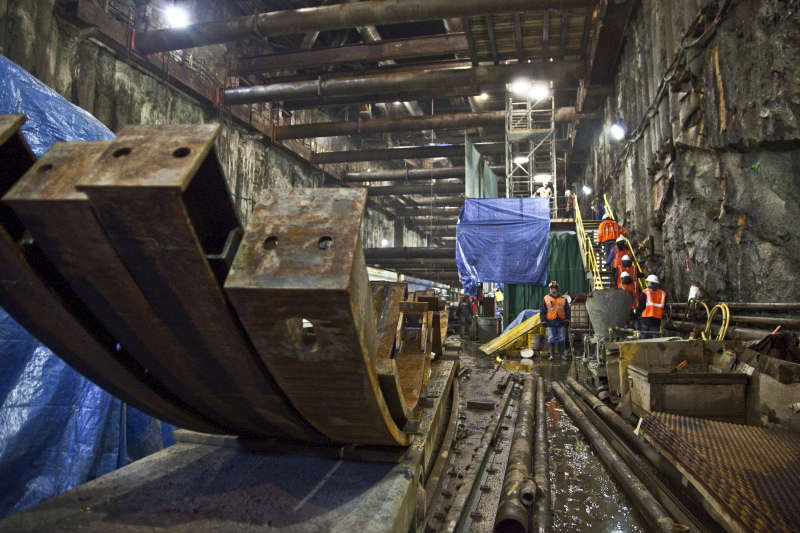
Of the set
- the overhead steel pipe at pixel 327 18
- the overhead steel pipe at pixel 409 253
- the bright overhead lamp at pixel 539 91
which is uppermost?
the bright overhead lamp at pixel 539 91

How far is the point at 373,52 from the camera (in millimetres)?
13086

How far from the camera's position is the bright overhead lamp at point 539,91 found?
48.9 feet

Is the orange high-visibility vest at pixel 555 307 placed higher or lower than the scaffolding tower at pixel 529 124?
lower

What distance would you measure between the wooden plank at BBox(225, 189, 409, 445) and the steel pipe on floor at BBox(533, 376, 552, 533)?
6.50 ft

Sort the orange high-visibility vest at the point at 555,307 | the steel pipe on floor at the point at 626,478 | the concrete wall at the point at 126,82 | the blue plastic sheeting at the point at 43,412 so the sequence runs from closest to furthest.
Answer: the blue plastic sheeting at the point at 43,412 → the steel pipe on floor at the point at 626,478 → the concrete wall at the point at 126,82 → the orange high-visibility vest at the point at 555,307

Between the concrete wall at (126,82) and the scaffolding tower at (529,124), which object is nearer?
the concrete wall at (126,82)

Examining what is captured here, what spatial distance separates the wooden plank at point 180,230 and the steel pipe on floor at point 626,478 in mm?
2718

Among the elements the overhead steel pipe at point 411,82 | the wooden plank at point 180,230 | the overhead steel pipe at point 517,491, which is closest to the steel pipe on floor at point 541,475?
the overhead steel pipe at point 517,491

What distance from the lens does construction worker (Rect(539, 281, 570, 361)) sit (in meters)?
10.8

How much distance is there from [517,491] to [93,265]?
2.83m

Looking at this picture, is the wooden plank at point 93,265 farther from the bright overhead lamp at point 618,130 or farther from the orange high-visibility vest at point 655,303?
the bright overhead lamp at point 618,130

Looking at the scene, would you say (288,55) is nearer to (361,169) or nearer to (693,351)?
(361,169)

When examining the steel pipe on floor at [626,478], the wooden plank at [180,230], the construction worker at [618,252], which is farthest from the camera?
the construction worker at [618,252]

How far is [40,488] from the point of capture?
2.67 meters
